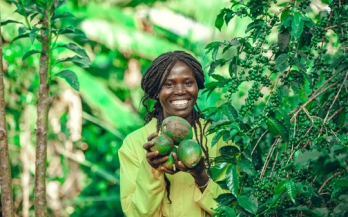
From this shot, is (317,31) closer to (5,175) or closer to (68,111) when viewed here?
(5,175)

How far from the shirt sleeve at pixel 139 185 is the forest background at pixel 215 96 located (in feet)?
1.05

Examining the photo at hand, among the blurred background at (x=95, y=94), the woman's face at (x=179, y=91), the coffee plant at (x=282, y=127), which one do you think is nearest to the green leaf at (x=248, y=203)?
the coffee plant at (x=282, y=127)

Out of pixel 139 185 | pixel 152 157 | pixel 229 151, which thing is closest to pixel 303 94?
pixel 229 151

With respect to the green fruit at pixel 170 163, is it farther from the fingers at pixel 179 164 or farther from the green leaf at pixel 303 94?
the green leaf at pixel 303 94

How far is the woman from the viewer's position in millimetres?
2803

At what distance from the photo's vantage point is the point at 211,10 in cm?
815

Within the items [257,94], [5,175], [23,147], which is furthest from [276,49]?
[23,147]

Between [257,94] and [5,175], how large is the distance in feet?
4.24

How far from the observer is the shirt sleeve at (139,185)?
9.03 ft

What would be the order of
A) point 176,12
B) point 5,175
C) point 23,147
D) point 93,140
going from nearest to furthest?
point 5,175 < point 23,147 < point 93,140 < point 176,12

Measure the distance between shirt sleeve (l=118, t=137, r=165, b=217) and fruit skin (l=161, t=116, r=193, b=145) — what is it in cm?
17

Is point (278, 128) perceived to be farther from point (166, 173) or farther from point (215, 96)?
point (215, 96)

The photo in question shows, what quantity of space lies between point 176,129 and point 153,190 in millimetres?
311

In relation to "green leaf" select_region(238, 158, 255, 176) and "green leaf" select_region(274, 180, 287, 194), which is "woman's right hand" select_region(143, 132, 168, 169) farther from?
"green leaf" select_region(274, 180, 287, 194)
